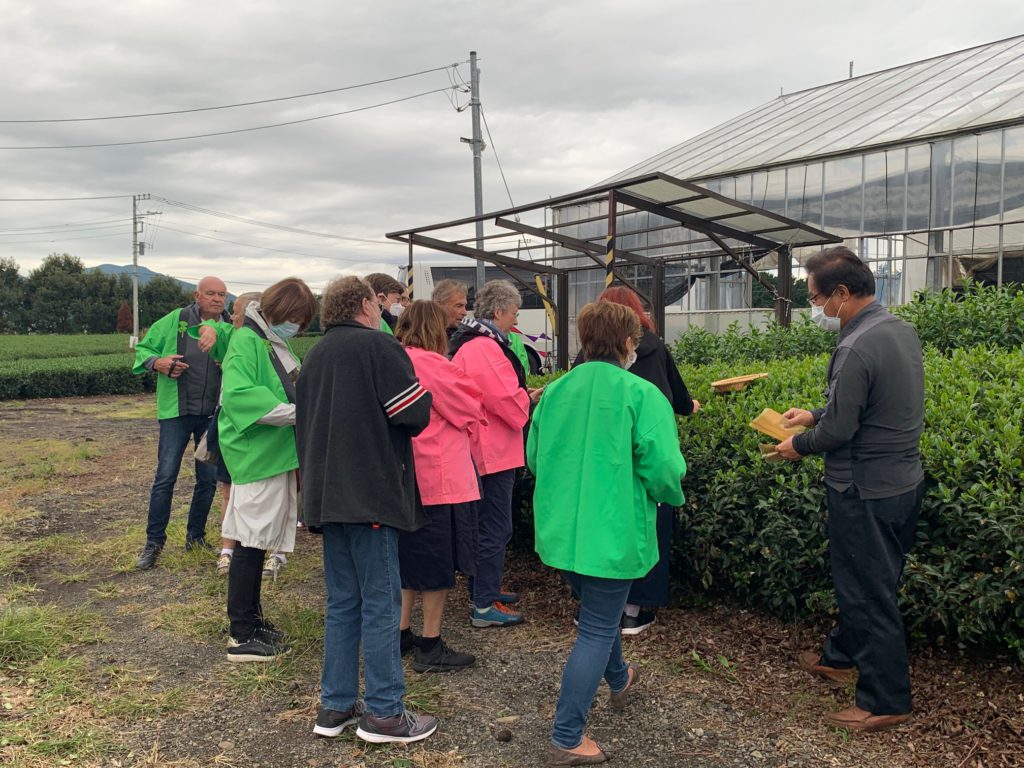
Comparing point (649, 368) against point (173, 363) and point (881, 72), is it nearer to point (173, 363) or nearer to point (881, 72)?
point (173, 363)

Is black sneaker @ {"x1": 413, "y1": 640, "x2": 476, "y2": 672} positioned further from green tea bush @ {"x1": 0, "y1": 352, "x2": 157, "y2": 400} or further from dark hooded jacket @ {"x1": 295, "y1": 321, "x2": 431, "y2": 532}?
green tea bush @ {"x1": 0, "y1": 352, "x2": 157, "y2": 400}

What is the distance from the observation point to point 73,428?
1346 centimetres

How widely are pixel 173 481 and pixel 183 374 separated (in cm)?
75

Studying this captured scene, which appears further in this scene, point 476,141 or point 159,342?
point 476,141

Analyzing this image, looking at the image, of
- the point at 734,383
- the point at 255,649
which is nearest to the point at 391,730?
the point at 255,649

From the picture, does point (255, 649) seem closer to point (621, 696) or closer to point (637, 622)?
point (621, 696)

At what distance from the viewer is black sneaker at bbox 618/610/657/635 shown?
4113mm

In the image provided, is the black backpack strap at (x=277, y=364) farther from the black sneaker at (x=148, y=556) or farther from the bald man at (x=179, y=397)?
the black sneaker at (x=148, y=556)

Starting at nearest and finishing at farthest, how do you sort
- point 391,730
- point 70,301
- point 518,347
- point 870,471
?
point 870,471 → point 391,730 → point 518,347 → point 70,301

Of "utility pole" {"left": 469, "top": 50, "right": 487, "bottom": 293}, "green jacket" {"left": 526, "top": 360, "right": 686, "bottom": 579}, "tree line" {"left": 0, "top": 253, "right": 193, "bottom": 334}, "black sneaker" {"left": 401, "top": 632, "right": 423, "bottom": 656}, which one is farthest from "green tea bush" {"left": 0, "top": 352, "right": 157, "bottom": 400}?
A: "tree line" {"left": 0, "top": 253, "right": 193, "bottom": 334}

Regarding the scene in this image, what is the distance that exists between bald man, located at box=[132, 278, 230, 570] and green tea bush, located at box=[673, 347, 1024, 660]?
3382 mm

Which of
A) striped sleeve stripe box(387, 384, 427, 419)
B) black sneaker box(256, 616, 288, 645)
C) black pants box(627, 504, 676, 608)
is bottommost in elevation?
black sneaker box(256, 616, 288, 645)

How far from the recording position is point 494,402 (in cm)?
434

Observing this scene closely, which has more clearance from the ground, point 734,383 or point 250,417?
point 734,383
